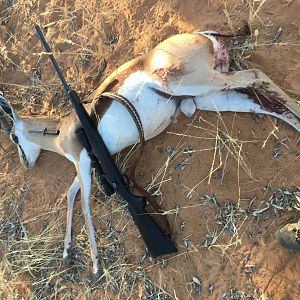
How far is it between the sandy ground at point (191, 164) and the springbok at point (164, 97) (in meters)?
0.21

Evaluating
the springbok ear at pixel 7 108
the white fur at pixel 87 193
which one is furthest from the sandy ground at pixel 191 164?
the springbok ear at pixel 7 108

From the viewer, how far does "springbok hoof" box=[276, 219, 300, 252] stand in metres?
3.98

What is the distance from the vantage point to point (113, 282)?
4.96m

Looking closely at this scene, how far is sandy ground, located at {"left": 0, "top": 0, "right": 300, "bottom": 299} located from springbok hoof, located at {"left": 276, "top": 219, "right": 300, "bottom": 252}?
0.18m

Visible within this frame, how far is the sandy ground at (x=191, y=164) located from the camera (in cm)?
445

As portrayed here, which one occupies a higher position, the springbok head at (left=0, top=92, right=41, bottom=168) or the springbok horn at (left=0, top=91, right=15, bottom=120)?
the springbok horn at (left=0, top=91, right=15, bottom=120)

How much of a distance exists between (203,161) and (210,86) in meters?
0.79

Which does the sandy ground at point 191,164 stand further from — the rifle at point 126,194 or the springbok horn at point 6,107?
the springbok horn at point 6,107

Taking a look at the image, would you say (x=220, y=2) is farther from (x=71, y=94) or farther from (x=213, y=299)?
(x=213, y=299)

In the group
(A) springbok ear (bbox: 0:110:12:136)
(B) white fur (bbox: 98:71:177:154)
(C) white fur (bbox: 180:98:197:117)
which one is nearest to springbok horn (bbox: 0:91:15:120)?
(A) springbok ear (bbox: 0:110:12:136)

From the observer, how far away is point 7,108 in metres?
5.02

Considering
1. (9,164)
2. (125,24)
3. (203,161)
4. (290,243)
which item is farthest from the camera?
(9,164)

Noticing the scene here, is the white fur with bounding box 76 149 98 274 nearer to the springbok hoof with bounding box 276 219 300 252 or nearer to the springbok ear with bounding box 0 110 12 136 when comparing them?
the springbok ear with bounding box 0 110 12 136

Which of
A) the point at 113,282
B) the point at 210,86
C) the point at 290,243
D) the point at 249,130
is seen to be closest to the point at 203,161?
the point at 249,130
